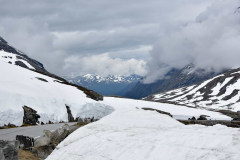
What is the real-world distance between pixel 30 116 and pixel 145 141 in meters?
35.0

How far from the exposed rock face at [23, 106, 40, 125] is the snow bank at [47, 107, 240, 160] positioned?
27503 mm

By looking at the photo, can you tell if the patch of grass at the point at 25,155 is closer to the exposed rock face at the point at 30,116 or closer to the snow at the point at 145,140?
the snow at the point at 145,140

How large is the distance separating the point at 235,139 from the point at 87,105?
168ft

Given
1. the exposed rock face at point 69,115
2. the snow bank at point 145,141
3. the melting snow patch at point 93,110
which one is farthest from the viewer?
the melting snow patch at point 93,110

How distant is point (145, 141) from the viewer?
12.2 metres

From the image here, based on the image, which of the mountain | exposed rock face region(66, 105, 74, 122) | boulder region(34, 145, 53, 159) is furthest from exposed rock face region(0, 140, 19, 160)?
exposed rock face region(66, 105, 74, 122)

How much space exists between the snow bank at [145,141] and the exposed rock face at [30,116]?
27.5 m

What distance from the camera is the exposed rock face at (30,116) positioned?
4317 centimetres

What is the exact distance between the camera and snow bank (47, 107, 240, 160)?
9711mm

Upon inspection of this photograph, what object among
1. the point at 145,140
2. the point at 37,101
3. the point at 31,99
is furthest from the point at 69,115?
the point at 145,140

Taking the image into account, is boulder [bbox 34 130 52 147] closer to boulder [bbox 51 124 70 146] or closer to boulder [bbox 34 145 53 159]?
boulder [bbox 34 145 53 159]

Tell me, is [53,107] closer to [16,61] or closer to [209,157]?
[209,157]

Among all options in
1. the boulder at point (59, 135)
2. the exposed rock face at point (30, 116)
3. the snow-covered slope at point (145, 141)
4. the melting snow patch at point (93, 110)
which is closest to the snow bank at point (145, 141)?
the snow-covered slope at point (145, 141)

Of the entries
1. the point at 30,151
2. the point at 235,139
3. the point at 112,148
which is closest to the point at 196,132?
the point at 235,139
